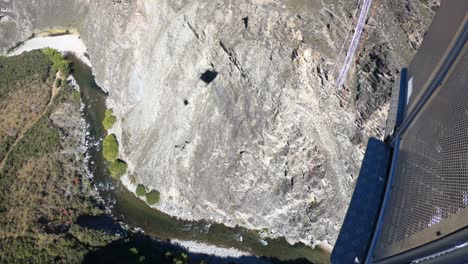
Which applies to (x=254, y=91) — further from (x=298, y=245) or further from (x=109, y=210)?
(x=109, y=210)

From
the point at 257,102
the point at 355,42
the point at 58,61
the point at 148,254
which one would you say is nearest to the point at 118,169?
the point at 148,254

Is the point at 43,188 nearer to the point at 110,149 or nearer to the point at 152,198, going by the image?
the point at 110,149

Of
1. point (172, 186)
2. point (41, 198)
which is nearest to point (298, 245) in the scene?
point (172, 186)

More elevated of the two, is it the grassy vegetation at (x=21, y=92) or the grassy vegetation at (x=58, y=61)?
the grassy vegetation at (x=58, y=61)

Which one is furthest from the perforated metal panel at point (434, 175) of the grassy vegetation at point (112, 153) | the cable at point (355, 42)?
the grassy vegetation at point (112, 153)

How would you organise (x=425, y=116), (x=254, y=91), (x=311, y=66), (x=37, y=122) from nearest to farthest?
(x=425, y=116)
(x=311, y=66)
(x=254, y=91)
(x=37, y=122)

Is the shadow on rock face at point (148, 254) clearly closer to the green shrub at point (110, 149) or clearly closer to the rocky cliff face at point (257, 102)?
the rocky cliff face at point (257, 102)
